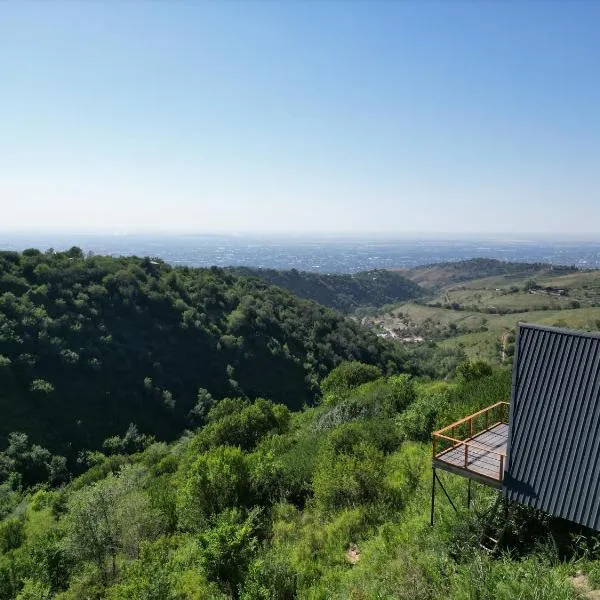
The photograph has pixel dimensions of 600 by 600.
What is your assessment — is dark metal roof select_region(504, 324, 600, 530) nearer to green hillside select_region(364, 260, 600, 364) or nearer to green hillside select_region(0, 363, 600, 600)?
green hillside select_region(0, 363, 600, 600)

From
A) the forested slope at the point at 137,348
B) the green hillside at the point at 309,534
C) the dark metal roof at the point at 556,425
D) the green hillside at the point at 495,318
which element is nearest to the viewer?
the dark metal roof at the point at 556,425

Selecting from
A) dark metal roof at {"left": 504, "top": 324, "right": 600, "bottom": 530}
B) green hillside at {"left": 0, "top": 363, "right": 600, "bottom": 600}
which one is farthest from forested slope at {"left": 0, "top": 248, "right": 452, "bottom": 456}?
dark metal roof at {"left": 504, "top": 324, "right": 600, "bottom": 530}

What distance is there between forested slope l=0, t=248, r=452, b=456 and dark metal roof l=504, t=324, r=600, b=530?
5086 cm

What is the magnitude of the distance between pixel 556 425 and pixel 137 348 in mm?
63226

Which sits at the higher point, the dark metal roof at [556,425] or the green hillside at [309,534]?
the dark metal roof at [556,425]

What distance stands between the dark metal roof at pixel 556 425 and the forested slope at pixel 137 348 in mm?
50857

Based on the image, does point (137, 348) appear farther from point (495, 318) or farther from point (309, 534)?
point (495, 318)

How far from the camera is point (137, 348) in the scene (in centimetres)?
6719

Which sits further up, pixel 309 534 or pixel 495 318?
pixel 309 534

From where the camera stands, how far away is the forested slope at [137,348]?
5450 cm

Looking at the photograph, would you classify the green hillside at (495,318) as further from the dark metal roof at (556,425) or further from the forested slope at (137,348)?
the dark metal roof at (556,425)

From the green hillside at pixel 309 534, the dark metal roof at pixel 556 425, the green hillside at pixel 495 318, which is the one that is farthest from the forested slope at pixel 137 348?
the dark metal roof at pixel 556 425

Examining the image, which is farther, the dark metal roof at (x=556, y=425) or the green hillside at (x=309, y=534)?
the green hillside at (x=309, y=534)

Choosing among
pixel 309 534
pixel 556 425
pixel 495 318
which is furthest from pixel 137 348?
pixel 495 318
